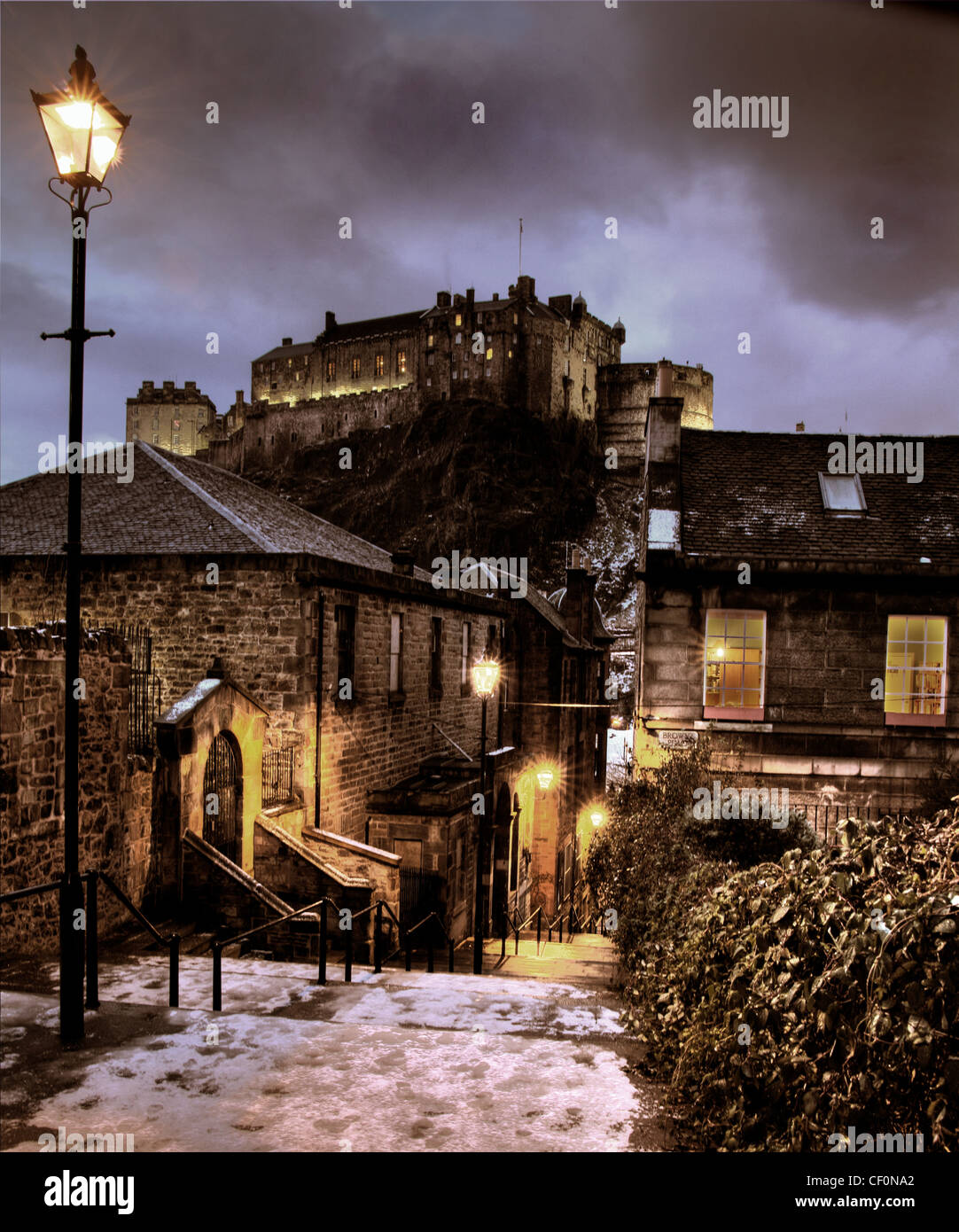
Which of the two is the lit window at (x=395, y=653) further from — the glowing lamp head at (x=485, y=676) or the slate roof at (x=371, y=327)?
the slate roof at (x=371, y=327)

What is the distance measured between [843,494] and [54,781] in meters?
13.8

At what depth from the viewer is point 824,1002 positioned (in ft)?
11.7

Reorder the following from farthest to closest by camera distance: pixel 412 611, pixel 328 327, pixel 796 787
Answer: pixel 328 327, pixel 412 611, pixel 796 787

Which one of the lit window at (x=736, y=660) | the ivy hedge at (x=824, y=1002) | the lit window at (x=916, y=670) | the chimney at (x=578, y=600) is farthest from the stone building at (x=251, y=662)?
the chimney at (x=578, y=600)

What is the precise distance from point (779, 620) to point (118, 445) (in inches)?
602

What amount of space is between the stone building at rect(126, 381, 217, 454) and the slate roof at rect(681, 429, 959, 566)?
102 metres

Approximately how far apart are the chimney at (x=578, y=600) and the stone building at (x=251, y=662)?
1240 centimetres

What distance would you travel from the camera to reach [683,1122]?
4500 millimetres

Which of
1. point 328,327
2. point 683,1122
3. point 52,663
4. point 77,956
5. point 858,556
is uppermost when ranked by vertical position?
point 328,327

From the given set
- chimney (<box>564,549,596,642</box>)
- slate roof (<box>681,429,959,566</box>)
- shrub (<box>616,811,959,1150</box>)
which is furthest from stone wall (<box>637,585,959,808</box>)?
chimney (<box>564,549,596,642</box>)
